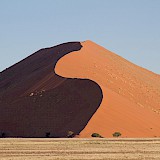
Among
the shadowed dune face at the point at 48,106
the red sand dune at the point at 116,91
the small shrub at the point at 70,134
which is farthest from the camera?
the shadowed dune face at the point at 48,106

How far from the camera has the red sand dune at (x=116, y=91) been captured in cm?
6556

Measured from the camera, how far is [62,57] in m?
97.6

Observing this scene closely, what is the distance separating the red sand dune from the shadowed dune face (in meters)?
1.71

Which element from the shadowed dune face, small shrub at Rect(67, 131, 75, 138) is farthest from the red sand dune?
the shadowed dune face

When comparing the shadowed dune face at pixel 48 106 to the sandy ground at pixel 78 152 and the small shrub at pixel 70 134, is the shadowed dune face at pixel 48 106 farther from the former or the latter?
the sandy ground at pixel 78 152

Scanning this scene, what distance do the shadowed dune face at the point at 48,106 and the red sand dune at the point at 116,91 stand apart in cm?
171

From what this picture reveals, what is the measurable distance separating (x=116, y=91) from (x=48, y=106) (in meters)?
11.8

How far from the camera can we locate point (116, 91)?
8225 cm

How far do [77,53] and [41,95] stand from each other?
73.8 feet

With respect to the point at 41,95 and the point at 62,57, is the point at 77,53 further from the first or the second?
the point at 41,95

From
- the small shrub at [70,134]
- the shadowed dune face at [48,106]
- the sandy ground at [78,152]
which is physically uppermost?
the shadowed dune face at [48,106]

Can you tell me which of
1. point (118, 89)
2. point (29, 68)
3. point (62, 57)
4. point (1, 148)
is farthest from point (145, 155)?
point (29, 68)

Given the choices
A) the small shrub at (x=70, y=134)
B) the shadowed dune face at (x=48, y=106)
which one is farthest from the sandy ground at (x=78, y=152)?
the shadowed dune face at (x=48, y=106)

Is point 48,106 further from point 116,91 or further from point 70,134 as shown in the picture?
point 70,134
